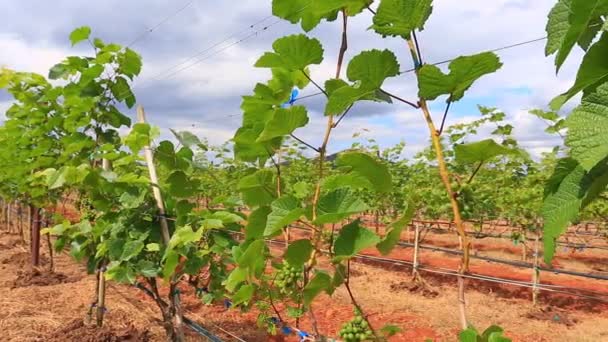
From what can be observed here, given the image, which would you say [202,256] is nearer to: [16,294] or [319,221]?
[319,221]

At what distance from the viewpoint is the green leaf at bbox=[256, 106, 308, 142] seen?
1.04 m

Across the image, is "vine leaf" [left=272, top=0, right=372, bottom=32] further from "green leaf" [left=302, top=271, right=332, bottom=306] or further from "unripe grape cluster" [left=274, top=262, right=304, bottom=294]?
"unripe grape cluster" [left=274, top=262, right=304, bottom=294]

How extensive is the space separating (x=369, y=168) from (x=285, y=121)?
9.7 inches

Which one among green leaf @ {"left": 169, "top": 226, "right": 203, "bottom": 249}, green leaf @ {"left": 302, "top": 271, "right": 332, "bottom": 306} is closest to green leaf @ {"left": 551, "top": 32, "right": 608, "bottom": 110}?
green leaf @ {"left": 302, "top": 271, "right": 332, "bottom": 306}

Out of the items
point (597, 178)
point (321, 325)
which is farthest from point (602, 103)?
point (321, 325)

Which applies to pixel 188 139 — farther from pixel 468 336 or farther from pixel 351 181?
pixel 468 336

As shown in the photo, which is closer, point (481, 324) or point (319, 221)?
point (319, 221)

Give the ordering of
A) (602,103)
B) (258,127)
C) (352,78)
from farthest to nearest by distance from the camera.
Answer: (258,127), (352,78), (602,103)

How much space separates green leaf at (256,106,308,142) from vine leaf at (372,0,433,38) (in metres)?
0.28

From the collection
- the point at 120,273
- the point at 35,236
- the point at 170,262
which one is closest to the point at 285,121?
the point at 170,262

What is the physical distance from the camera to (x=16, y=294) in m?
5.73

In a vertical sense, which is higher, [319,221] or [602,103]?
[602,103]

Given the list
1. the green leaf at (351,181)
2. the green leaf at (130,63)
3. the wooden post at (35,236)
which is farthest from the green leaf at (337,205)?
the wooden post at (35,236)

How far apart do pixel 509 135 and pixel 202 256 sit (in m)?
5.90
